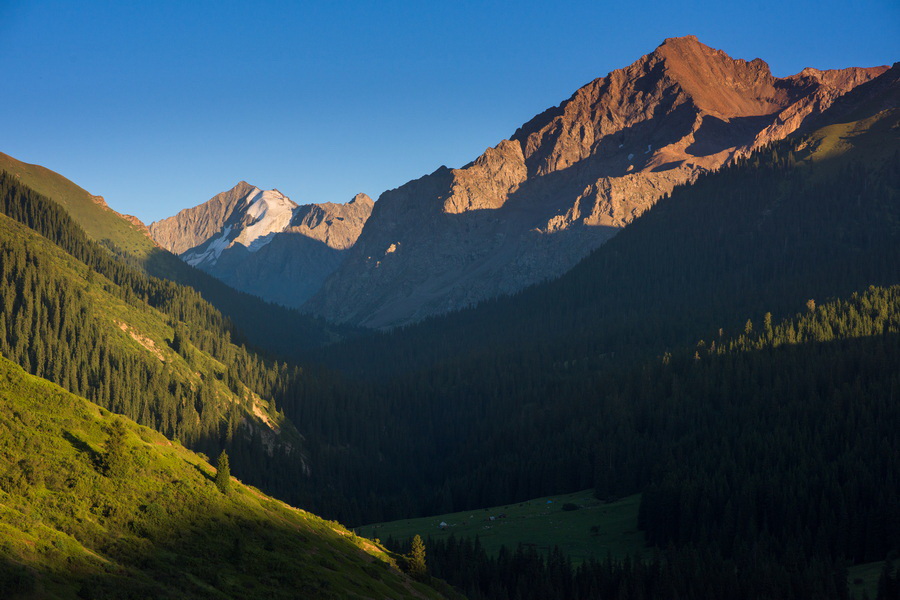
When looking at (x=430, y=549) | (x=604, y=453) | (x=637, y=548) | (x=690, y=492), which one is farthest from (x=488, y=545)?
(x=604, y=453)

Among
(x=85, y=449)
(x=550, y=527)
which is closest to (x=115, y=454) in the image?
(x=85, y=449)

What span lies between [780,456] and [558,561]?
58.6 metres

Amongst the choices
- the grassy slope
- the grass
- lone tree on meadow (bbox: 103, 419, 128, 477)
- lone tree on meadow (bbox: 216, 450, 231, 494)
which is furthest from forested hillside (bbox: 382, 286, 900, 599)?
lone tree on meadow (bbox: 103, 419, 128, 477)

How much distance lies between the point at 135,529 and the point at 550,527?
343 feet

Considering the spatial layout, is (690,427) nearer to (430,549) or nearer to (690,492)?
(690,492)

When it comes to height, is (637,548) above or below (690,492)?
below

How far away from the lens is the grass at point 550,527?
154 m

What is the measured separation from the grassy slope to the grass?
→ 54.2 metres

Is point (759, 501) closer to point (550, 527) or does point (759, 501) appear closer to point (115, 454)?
point (550, 527)

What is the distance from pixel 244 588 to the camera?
7338cm

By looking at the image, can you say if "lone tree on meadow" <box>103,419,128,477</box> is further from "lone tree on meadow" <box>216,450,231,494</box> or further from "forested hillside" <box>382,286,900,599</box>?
"forested hillside" <box>382,286,900,599</box>

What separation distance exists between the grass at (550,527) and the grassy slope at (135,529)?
54.2 meters

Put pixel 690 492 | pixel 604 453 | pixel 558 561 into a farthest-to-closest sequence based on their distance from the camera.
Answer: pixel 604 453
pixel 690 492
pixel 558 561

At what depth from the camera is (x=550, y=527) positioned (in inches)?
6555
